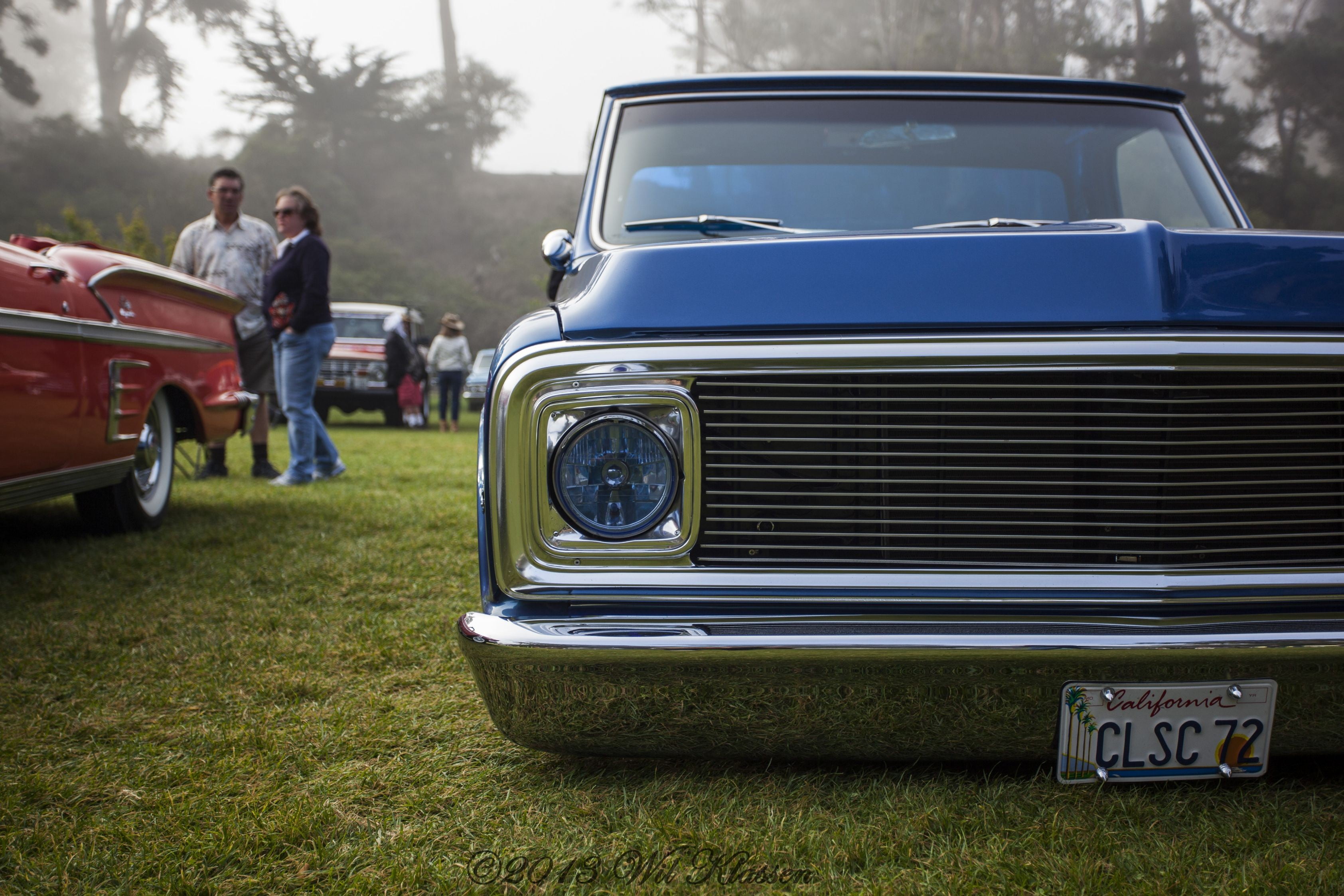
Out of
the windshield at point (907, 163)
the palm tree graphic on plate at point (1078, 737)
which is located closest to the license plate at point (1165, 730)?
the palm tree graphic on plate at point (1078, 737)

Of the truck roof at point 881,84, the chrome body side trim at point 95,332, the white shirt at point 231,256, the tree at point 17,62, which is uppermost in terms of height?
the tree at point 17,62

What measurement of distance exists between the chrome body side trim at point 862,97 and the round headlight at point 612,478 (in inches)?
41.1

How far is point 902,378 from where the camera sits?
60.9 inches

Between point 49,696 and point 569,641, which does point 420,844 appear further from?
point 49,696

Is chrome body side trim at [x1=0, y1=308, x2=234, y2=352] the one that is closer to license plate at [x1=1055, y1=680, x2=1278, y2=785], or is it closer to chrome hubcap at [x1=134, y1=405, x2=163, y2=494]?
chrome hubcap at [x1=134, y1=405, x2=163, y2=494]

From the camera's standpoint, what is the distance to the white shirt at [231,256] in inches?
227

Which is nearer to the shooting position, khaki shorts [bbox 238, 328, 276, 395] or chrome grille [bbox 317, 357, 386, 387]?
khaki shorts [bbox 238, 328, 276, 395]

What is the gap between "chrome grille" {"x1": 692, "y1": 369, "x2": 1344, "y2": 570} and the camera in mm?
1544

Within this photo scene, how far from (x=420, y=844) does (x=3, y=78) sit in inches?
1178

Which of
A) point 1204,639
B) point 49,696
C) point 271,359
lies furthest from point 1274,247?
point 271,359

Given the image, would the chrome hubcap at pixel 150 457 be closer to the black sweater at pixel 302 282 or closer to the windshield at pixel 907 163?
the black sweater at pixel 302 282

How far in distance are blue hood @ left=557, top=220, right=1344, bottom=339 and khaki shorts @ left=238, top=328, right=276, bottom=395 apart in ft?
16.3

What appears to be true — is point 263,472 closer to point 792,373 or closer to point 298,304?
point 298,304

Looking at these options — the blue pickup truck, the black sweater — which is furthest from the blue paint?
the black sweater
